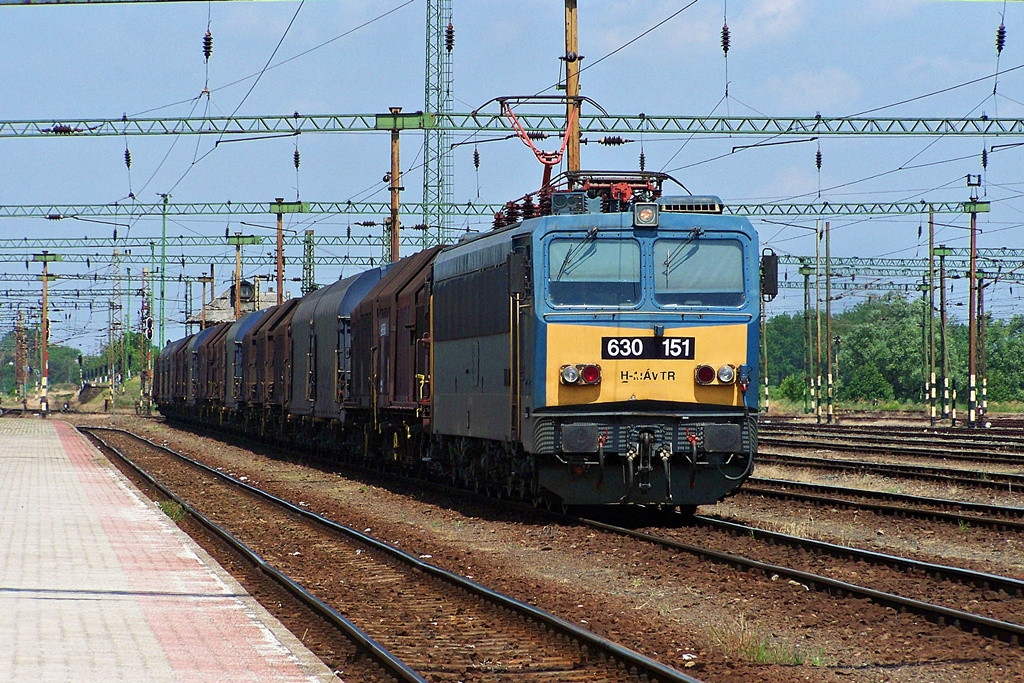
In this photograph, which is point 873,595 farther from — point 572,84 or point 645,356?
point 572,84

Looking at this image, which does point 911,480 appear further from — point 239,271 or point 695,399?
point 239,271

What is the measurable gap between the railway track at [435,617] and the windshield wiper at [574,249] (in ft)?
12.1

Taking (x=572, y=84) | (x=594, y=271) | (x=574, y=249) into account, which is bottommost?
(x=594, y=271)

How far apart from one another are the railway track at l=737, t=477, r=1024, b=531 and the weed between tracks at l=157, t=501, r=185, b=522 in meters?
8.26

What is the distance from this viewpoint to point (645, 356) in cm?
1545

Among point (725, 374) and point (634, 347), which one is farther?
point (725, 374)

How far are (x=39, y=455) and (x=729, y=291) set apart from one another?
23600 mm

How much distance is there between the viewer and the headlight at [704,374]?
15.5 metres

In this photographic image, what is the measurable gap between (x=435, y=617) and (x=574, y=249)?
20.4ft

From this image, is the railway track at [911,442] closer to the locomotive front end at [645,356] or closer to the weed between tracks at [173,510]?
the locomotive front end at [645,356]

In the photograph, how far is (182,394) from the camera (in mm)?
59344

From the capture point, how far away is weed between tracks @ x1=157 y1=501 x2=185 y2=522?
18.8m

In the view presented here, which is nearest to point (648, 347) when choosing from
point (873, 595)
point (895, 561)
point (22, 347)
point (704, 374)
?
point (704, 374)

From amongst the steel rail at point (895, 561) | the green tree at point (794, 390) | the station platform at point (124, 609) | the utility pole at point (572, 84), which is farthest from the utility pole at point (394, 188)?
the green tree at point (794, 390)
